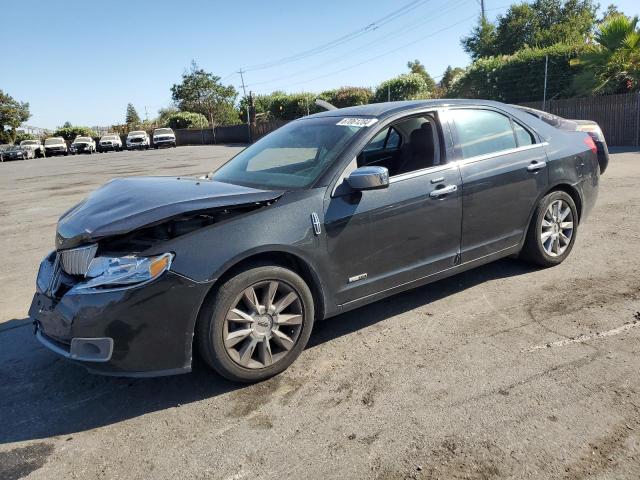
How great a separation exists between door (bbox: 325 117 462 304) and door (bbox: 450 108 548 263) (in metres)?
0.16

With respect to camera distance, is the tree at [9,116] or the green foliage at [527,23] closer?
the green foliage at [527,23]

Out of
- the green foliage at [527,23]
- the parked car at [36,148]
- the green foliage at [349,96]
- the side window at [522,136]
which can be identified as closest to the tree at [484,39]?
the green foliage at [527,23]

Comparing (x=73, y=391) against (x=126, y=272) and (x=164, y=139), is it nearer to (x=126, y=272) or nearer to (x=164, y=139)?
(x=126, y=272)

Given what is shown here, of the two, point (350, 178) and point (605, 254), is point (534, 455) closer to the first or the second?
point (350, 178)

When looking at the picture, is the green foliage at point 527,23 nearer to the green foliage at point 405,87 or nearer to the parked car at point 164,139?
the green foliage at point 405,87

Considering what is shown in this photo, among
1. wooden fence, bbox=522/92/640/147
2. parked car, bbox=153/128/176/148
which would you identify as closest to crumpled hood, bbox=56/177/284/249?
wooden fence, bbox=522/92/640/147

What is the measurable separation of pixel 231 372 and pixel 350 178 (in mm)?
1461

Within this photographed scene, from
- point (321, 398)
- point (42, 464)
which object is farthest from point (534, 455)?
point (42, 464)

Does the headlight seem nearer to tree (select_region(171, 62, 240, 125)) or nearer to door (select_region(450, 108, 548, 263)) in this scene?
door (select_region(450, 108, 548, 263))

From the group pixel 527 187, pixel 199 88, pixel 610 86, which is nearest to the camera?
pixel 527 187

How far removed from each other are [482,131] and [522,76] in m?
23.3

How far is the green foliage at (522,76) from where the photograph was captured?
76.4ft

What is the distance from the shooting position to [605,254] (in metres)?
5.50

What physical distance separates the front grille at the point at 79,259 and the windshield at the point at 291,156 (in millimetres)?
1231
